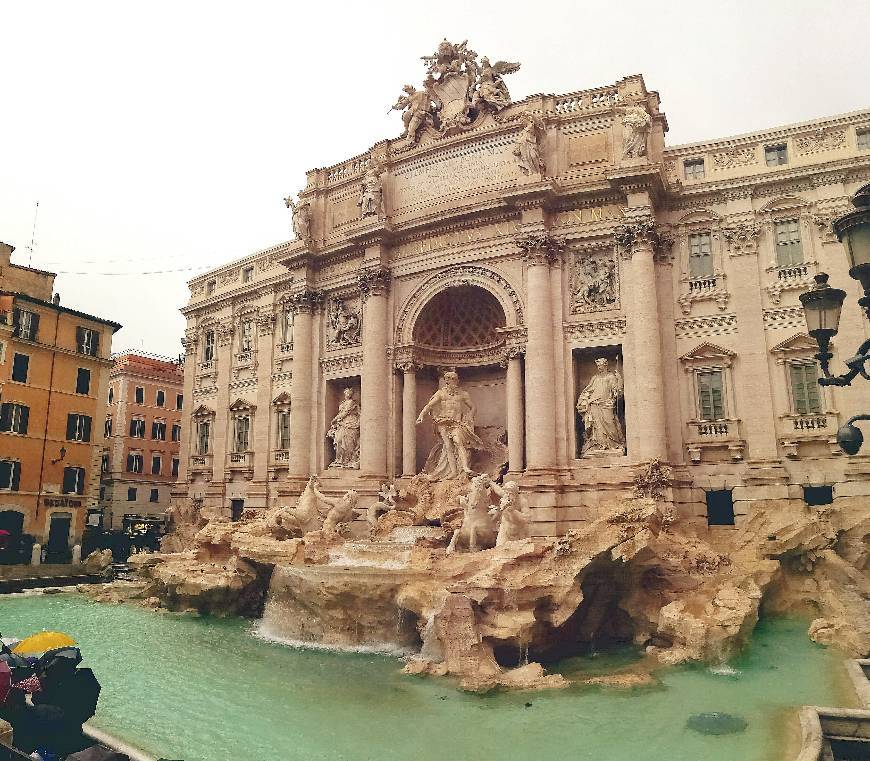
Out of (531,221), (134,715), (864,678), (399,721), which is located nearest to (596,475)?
(531,221)

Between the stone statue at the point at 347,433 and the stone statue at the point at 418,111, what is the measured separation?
990cm

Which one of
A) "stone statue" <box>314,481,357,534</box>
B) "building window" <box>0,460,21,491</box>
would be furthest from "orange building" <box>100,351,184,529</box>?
"stone statue" <box>314,481,357,534</box>

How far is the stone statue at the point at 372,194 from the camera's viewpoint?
83.9ft

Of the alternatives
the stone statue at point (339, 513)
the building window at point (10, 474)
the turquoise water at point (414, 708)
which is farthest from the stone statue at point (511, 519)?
the building window at point (10, 474)

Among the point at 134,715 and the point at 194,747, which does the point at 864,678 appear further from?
the point at 134,715

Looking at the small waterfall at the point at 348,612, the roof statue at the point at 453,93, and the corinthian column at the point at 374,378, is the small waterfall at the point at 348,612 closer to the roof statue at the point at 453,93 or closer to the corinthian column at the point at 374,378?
the corinthian column at the point at 374,378

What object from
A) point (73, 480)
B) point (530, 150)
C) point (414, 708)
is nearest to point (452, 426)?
point (530, 150)

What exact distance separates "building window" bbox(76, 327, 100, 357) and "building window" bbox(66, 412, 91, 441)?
315 cm

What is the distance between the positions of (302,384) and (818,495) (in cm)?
1774

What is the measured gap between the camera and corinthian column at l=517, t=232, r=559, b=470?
21281mm

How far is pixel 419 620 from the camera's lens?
14688 mm

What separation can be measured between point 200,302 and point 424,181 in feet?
47.2

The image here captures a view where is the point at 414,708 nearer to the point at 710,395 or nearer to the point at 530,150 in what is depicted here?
the point at 710,395

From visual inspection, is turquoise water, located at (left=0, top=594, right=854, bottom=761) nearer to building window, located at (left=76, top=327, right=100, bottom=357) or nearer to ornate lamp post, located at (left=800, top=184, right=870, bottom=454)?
ornate lamp post, located at (left=800, top=184, right=870, bottom=454)
